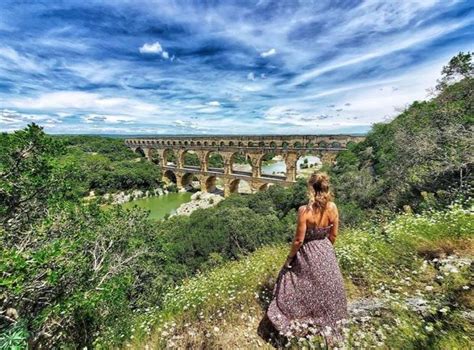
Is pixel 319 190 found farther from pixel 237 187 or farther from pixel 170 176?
pixel 170 176

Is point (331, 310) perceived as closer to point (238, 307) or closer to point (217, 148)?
point (238, 307)

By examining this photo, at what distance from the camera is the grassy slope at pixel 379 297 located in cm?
188

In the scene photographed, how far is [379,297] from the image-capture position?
2.67 meters

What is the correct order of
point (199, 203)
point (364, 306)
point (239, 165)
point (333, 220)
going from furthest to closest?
1. point (239, 165)
2. point (199, 203)
3. point (364, 306)
4. point (333, 220)

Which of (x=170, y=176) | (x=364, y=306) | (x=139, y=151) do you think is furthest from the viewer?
(x=139, y=151)

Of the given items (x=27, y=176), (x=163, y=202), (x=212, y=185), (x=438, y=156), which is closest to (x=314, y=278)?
(x=27, y=176)

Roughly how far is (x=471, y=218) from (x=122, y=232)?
674 centimetres

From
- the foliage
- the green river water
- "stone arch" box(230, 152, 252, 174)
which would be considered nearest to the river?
the green river water

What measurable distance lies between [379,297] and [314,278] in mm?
830

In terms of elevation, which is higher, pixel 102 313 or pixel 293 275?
pixel 293 275

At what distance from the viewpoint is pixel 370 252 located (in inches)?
134

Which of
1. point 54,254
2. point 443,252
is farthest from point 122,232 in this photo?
point 443,252

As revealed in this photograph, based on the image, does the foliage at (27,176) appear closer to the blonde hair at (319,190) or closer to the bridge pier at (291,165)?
the blonde hair at (319,190)

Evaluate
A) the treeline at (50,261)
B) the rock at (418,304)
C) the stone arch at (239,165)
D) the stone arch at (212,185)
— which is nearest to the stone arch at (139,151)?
the stone arch at (239,165)
